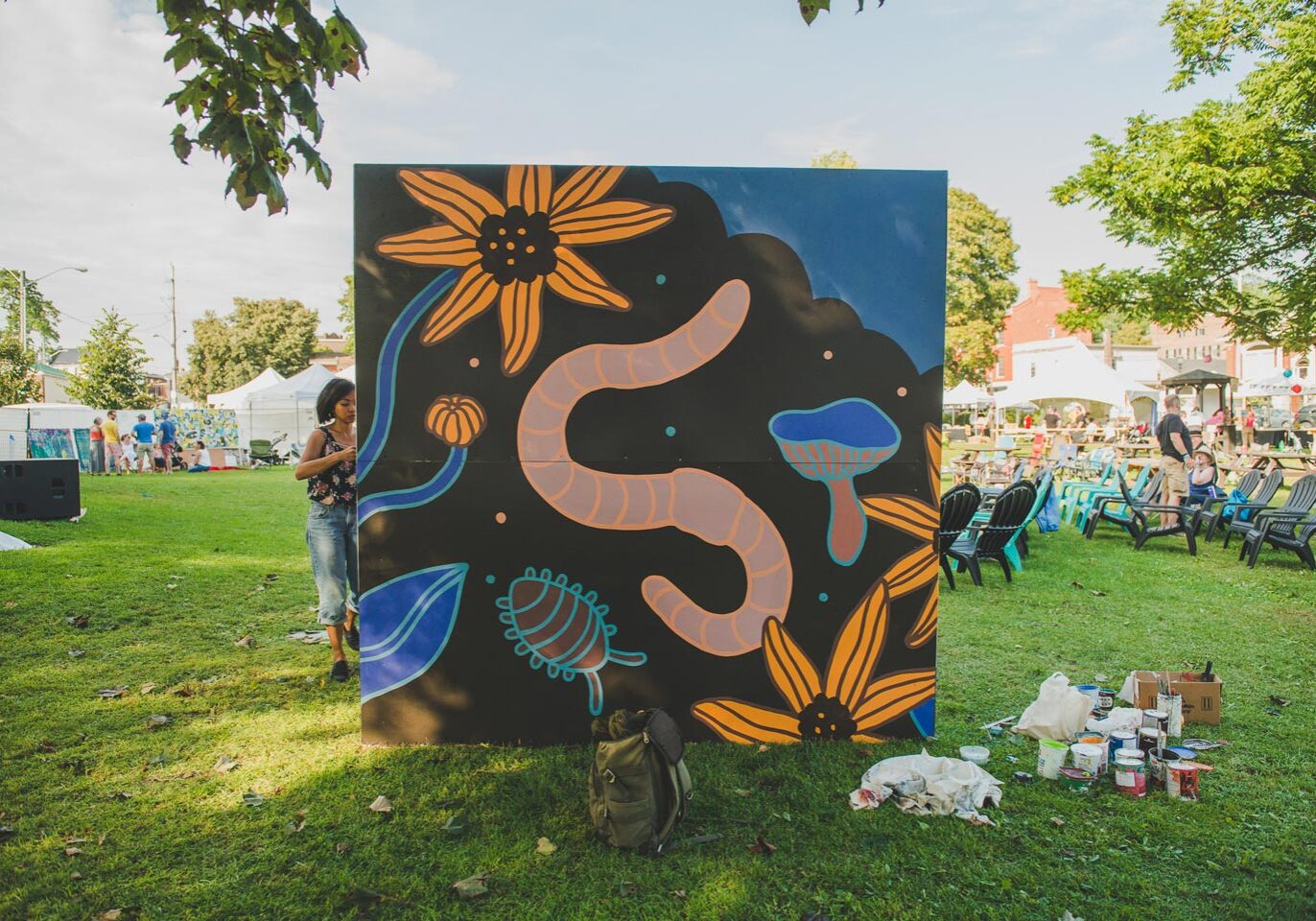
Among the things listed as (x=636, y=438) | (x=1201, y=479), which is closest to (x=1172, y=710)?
(x=636, y=438)

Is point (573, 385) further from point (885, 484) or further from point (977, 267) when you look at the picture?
point (977, 267)

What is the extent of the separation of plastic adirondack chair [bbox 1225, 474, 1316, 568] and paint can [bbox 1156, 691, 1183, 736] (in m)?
6.40

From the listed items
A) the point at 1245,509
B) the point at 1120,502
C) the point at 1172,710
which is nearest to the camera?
the point at 1172,710

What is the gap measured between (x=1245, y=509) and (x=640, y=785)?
1155 cm

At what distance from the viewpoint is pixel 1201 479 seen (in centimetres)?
1211

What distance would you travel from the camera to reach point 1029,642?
262 inches

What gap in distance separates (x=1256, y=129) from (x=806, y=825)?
1431cm

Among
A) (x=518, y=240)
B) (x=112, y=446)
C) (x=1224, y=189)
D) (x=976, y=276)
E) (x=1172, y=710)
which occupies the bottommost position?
(x=1172, y=710)

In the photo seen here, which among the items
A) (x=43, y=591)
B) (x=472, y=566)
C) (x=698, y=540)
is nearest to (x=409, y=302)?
(x=472, y=566)

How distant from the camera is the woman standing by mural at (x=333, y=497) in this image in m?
5.30

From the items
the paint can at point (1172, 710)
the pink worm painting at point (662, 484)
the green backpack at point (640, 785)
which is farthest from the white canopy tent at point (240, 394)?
the paint can at point (1172, 710)

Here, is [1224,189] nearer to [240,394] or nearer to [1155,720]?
[1155,720]

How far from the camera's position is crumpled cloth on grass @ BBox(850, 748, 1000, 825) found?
12.7 ft

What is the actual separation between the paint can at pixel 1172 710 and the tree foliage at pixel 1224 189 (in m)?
11.6
